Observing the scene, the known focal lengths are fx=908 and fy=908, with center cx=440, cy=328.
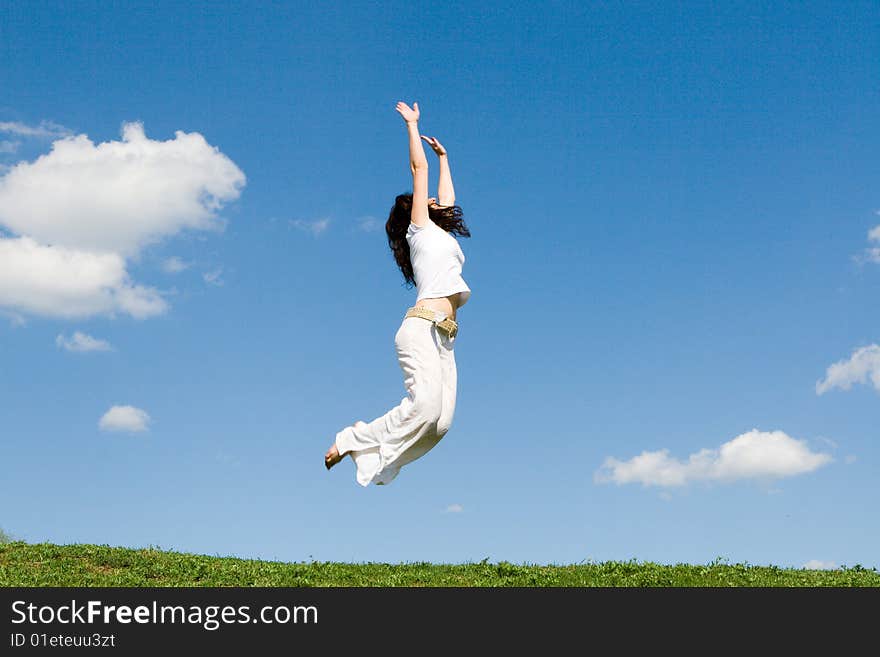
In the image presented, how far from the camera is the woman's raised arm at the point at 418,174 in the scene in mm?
9891

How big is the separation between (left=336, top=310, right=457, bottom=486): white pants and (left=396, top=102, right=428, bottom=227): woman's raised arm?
3.71 feet

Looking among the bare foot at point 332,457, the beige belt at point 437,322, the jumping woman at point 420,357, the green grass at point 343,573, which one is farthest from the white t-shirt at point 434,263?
the green grass at point 343,573

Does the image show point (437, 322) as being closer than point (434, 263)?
Yes

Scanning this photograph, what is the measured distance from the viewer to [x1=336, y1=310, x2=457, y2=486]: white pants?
952 centimetres

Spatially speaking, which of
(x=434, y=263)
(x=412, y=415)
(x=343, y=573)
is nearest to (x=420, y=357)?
(x=412, y=415)

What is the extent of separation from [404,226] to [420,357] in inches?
71.0

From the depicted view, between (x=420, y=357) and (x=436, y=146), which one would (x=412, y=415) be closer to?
(x=420, y=357)

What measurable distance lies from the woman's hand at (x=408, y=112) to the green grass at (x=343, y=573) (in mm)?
5879

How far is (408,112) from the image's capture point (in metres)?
10.4

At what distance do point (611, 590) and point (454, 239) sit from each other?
13.6 ft

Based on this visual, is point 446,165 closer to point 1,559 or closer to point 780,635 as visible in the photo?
point 780,635

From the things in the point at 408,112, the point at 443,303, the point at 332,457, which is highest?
the point at 408,112

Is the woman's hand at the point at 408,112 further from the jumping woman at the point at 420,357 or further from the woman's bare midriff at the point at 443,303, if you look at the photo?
the woman's bare midriff at the point at 443,303

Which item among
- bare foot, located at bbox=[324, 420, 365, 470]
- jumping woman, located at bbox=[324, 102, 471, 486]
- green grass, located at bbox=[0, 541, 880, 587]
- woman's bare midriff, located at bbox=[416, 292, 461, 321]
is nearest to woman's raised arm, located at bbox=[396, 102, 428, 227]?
jumping woman, located at bbox=[324, 102, 471, 486]
